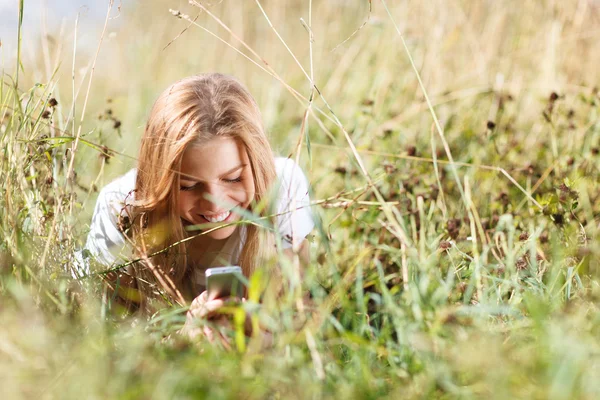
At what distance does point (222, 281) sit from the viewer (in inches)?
58.8

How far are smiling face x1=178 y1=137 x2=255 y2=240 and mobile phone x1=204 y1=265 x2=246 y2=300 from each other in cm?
36

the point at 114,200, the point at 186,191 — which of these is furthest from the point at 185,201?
the point at 114,200

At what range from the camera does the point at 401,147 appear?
2.81m

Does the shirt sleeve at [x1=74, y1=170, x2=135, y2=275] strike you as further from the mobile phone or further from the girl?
Result: the mobile phone

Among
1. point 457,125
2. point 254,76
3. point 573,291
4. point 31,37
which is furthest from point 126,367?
point 254,76

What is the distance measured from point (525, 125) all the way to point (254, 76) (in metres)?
2.17

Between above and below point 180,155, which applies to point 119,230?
below

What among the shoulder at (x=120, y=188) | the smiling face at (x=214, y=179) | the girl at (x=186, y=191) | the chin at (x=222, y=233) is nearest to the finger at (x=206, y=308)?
the girl at (x=186, y=191)

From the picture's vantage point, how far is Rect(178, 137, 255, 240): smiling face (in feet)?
6.09

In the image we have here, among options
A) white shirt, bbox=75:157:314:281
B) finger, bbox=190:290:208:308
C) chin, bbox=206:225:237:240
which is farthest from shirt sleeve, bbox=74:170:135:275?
finger, bbox=190:290:208:308

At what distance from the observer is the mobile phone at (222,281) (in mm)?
1462

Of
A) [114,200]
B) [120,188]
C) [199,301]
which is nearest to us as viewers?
[199,301]

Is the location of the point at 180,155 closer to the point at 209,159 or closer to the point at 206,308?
the point at 209,159

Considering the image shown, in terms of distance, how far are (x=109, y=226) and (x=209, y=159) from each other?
426 mm
